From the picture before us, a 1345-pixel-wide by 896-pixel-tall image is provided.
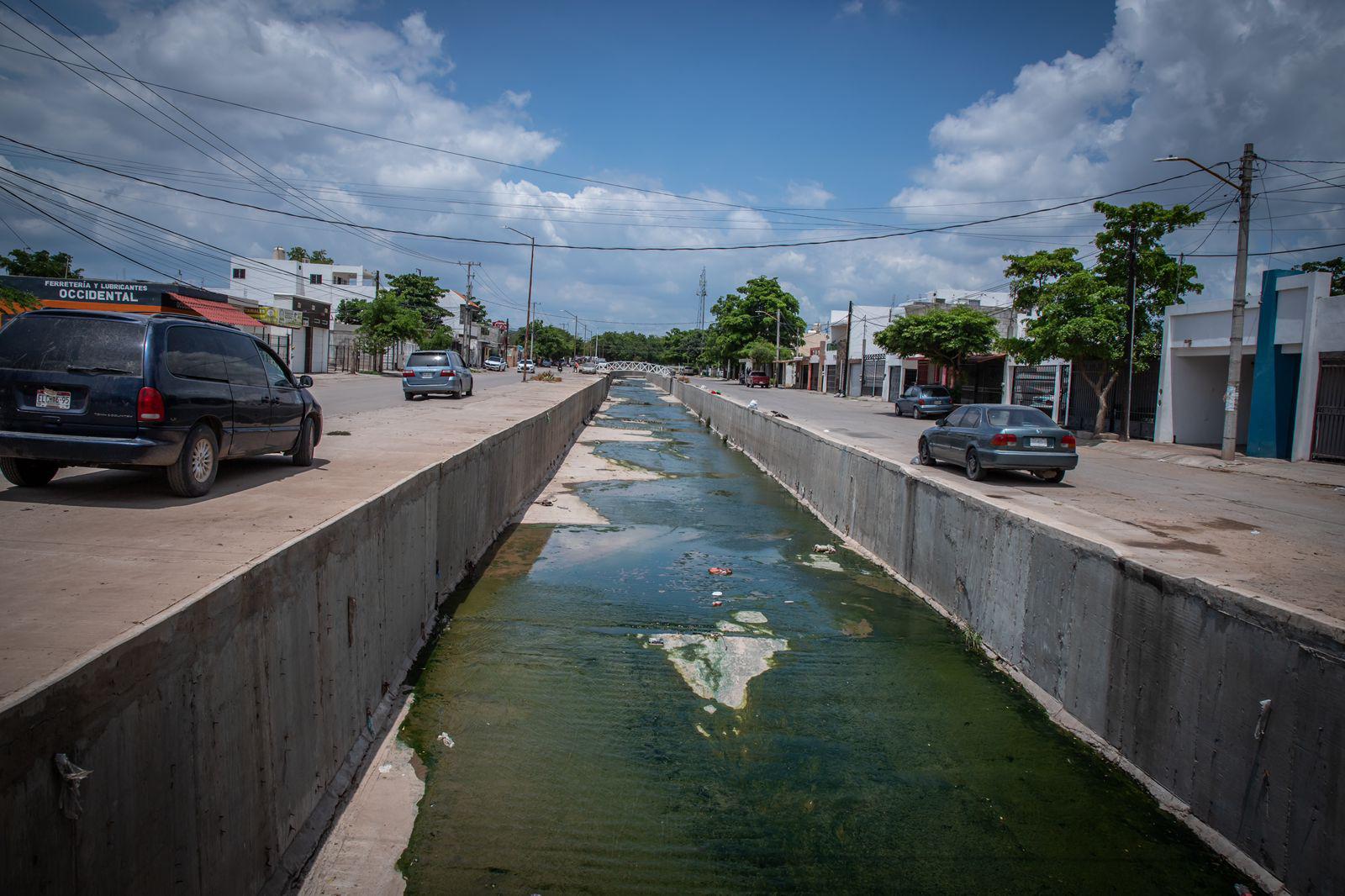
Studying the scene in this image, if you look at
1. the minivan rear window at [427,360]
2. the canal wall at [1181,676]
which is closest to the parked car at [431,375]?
the minivan rear window at [427,360]

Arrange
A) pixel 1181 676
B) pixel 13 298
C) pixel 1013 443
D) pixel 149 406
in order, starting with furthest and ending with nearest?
pixel 1013 443
pixel 13 298
pixel 149 406
pixel 1181 676

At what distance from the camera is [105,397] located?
653cm

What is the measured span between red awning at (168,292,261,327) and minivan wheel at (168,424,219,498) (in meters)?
32.0

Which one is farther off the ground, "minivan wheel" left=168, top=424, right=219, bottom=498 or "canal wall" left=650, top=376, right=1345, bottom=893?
"minivan wheel" left=168, top=424, right=219, bottom=498

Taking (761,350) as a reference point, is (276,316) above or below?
below

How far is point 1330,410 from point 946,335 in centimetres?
1912

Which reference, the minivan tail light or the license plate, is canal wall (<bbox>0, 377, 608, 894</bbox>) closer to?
the minivan tail light

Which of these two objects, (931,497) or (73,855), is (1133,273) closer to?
(931,497)

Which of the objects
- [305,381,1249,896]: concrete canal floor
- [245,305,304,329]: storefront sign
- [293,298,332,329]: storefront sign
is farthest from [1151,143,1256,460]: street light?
[293,298,332,329]: storefront sign

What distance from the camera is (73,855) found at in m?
2.63

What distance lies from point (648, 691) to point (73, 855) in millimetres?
4826

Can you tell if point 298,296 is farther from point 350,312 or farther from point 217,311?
point 217,311

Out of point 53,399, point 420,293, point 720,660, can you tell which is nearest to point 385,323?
point 420,293

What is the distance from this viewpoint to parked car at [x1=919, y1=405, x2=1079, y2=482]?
15.4 meters
